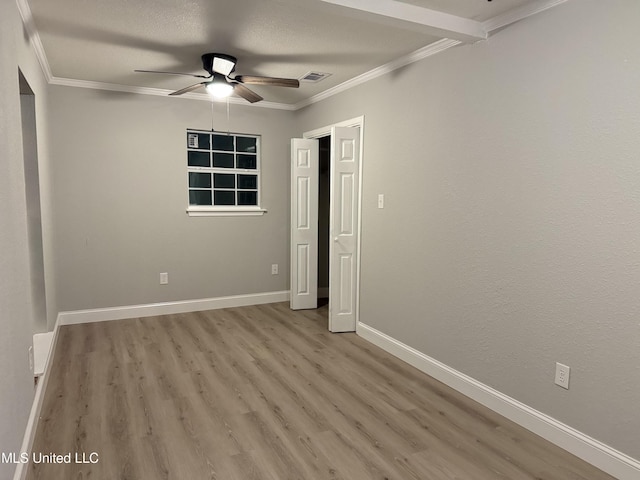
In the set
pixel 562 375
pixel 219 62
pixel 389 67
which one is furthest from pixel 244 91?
pixel 562 375

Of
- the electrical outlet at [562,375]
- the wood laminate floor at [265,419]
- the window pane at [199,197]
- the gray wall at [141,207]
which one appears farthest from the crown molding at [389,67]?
the wood laminate floor at [265,419]

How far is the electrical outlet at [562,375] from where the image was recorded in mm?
2318

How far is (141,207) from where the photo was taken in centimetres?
462

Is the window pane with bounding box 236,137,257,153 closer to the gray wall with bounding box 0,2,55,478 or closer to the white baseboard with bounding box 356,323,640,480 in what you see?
the gray wall with bounding box 0,2,55,478

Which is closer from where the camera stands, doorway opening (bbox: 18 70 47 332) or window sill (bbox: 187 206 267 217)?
doorway opening (bbox: 18 70 47 332)

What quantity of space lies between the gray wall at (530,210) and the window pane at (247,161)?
7.03 ft

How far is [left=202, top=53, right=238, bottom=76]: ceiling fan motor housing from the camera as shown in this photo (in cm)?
335

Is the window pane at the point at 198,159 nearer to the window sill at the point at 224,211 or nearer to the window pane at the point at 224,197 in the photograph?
the window pane at the point at 224,197

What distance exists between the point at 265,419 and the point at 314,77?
10.1 ft

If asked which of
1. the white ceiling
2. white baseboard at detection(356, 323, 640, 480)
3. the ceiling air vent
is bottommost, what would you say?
white baseboard at detection(356, 323, 640, 480)

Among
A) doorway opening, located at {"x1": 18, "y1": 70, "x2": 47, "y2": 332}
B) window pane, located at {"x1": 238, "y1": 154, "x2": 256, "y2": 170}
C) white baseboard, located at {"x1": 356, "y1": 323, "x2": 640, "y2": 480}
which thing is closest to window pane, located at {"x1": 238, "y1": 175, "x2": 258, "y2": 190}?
window pane, located at {"x1": 238, "y1": 154, "x2": 256, "y2": 170}

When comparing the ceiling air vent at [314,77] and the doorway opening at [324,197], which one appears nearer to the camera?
the ceiling air vent at [314,77]

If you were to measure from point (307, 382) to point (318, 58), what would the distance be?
2604 millimetres

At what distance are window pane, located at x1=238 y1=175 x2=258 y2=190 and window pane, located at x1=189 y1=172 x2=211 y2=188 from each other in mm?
396
